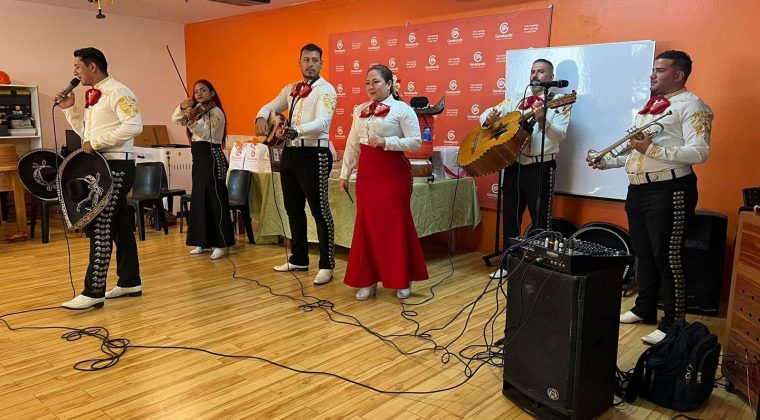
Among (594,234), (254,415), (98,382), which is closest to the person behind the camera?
(254,415)

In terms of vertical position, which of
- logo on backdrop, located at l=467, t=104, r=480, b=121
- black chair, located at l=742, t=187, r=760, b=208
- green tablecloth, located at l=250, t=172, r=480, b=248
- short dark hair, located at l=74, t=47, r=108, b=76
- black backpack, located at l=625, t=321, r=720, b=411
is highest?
short dark hair, located at l=74, t=47, r=108, b=76

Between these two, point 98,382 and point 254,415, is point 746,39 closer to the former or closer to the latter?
point 254,415

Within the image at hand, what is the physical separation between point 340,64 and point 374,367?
4.18m

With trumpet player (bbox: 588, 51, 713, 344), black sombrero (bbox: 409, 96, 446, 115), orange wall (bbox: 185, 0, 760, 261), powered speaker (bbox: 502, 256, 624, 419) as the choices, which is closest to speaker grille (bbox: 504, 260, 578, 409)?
powered speaker (bbox: 502, 256, 624, 419)

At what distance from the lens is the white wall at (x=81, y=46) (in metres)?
6.55

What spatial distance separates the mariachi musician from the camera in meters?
4.38

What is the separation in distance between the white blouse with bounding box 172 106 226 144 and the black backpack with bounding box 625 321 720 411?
3.60 meters

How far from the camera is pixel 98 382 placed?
8.07 feet

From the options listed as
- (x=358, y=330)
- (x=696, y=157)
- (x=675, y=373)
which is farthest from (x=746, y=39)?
(x=358, y=330)

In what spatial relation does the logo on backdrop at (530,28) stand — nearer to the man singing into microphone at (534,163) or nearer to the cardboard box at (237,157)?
the man singing into microphone at (534,163)

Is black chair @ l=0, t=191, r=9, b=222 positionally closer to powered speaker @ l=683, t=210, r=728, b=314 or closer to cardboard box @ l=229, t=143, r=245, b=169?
cardboard box @ l=229, t=143, r=245, b=169

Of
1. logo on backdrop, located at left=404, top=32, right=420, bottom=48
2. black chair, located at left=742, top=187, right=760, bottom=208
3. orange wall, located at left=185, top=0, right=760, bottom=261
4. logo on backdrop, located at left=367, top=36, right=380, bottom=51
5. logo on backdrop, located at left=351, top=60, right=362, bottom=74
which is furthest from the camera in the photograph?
logo on backdrop, located at left=351, top=60, right=362, bottom=74

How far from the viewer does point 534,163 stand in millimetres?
4098

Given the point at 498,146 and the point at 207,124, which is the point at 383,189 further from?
the point at 207,124
